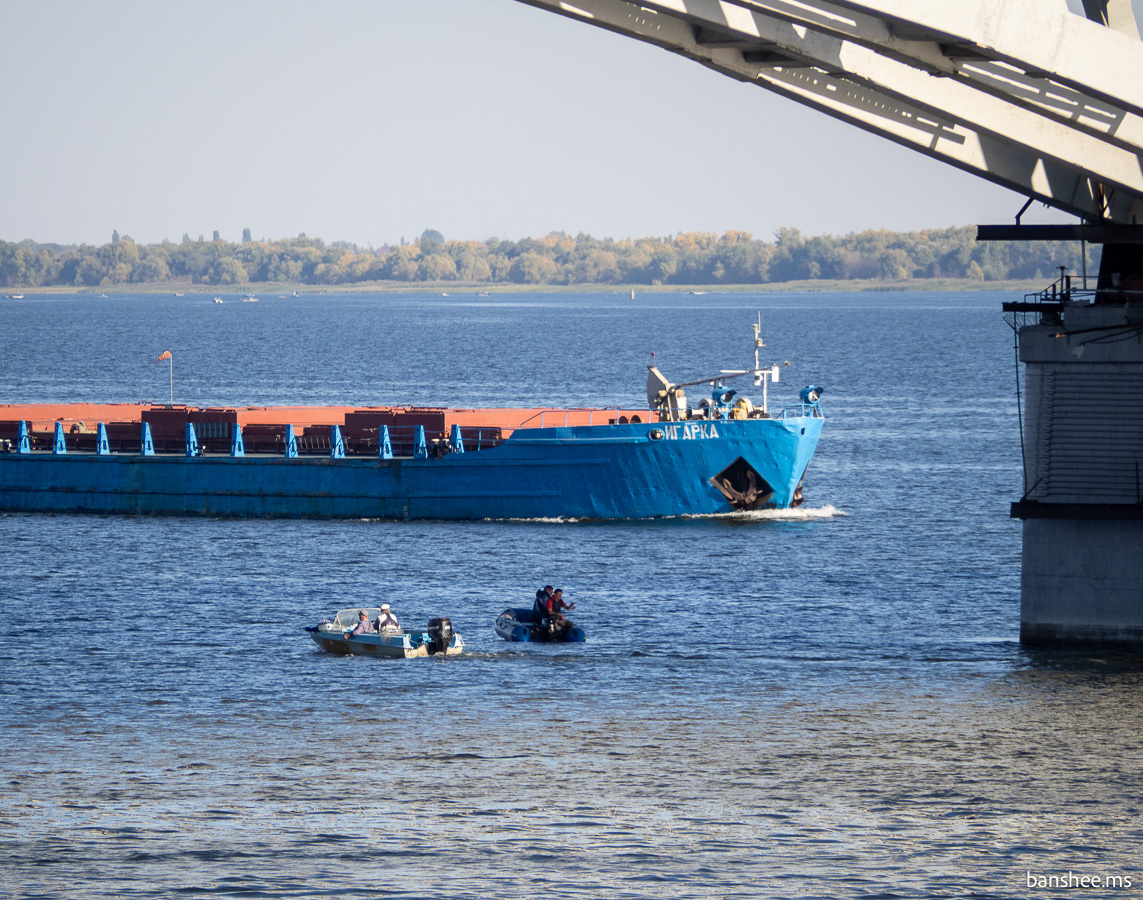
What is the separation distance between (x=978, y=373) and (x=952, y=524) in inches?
3292

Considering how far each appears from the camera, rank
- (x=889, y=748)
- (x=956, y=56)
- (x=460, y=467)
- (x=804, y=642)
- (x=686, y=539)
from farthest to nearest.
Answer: (x=460, y=467) < (x=686, y=539) < (x=804, y=642) < (x=889, y=748) < (x=956, y=56)

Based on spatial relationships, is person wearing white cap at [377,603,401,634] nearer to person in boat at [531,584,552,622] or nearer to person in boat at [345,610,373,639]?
person in boat at [345,610,373,639]

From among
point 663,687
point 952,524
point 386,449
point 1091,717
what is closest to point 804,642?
point 663,687

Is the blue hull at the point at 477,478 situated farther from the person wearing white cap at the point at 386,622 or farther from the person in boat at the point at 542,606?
the person wearing white cap at the point at 386,622

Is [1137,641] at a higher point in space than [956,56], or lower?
lower

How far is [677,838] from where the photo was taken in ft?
73.5

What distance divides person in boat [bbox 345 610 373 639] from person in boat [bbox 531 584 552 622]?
385 cm

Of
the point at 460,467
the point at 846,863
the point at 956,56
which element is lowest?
the point at 846,863

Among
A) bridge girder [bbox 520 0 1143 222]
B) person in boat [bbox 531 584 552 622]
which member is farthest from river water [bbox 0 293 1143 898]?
bridge girder [bbox 520 0 1143 222]

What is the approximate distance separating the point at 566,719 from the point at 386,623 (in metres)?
7.37

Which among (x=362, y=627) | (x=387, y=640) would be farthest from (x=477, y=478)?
(x=387, y=640)

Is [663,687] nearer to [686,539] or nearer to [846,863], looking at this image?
[846,863]

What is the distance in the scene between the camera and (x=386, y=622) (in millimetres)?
35375

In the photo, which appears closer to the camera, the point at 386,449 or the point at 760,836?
the point at 760,836
